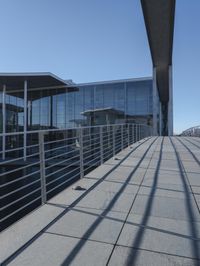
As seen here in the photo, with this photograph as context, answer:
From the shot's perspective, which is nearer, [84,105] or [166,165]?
[166,165]

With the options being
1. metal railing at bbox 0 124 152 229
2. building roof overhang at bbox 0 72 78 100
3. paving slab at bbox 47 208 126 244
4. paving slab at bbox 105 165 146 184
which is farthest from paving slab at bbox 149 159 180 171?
building roof overhang at bbox 0 72 78 100

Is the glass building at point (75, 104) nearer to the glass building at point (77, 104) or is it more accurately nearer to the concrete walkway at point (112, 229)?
the glass building at point (77, 104)

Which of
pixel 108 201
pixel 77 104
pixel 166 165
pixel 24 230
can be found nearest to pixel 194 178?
pixel 166 165

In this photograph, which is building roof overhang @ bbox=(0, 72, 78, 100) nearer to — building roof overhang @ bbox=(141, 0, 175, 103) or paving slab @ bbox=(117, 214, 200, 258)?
building roof overhang @ bbox=(141, 0, 175, 103)

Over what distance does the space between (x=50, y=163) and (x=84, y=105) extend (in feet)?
31.5

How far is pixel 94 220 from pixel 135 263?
39.5 inches

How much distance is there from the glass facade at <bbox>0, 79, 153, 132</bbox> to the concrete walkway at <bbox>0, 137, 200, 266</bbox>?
2065 centimetres

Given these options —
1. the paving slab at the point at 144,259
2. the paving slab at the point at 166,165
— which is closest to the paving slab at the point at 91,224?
the paving slab at the point at 144,259

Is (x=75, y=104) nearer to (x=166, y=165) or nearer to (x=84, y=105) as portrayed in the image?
(x=84, y=105)

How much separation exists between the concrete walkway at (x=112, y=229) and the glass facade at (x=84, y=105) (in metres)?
20.7

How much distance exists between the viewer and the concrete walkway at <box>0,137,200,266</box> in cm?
257

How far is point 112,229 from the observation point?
3154 mm

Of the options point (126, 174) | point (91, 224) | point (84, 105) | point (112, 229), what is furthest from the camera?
point (84, 105)

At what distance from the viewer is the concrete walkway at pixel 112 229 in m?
2.57
